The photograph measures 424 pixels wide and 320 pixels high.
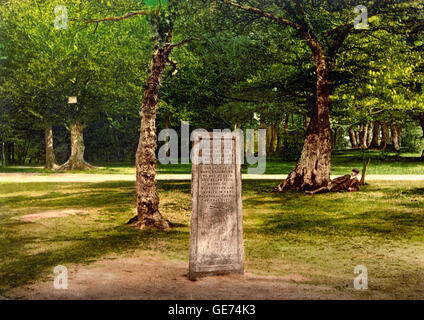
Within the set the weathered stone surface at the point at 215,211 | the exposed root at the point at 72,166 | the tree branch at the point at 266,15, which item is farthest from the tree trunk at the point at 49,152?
the weathered stone surface at the point at 215,211

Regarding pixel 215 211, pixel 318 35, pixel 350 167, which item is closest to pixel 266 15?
pixel 318 35

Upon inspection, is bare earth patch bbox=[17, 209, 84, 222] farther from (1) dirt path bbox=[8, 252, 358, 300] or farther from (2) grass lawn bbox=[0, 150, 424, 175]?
(2) grass lawn bbox=[0, 150, 424, 175]

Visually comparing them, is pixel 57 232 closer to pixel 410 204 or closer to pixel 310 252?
pixel 310 252

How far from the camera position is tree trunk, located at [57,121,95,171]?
42.2 metres

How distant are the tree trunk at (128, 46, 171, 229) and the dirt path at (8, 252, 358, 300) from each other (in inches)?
198

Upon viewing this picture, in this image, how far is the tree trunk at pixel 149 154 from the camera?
14.5 meters

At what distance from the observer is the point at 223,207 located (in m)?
8.99

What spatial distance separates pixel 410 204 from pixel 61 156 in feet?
122

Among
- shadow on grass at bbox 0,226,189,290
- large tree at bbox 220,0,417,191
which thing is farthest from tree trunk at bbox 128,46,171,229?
large tree at bbox 220,0,417,191

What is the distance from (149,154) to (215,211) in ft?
19.6

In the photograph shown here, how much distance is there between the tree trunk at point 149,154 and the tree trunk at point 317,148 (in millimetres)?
11084

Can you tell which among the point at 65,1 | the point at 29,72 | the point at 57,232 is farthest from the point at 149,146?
the point at 29,72

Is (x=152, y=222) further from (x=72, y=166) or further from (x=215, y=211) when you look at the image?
(x=72, y=166)

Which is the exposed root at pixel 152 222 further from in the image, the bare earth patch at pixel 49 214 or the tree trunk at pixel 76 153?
the tree trunk at pixel 76 153
